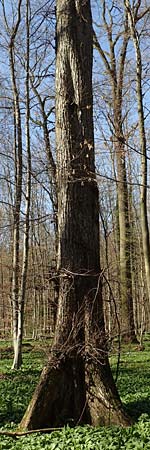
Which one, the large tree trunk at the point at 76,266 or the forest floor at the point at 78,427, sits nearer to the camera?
the forest floor at the point at 78,427

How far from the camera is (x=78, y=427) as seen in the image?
18.0 ft

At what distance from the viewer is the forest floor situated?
481 cm

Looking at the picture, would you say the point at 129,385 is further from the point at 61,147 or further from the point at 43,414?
the point at 61,147

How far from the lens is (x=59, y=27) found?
22.2 ft

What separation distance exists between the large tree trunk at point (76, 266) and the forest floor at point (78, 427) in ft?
0.93

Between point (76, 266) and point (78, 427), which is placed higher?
point (76, 266)

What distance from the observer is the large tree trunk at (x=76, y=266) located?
18.8ft

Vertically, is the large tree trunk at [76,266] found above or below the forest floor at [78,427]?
above

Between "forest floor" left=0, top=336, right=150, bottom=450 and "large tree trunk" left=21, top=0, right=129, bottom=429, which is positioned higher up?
"large tree trunk" left=21, top=0, right=129, bottom=429

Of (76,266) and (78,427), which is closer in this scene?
(78,427)

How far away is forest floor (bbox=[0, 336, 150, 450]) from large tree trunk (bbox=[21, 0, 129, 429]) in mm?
284

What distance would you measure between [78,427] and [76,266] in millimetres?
1810

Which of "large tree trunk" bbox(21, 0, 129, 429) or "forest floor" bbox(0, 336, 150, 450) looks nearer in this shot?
"forest floor" bbox(0, 336, 150, 450)

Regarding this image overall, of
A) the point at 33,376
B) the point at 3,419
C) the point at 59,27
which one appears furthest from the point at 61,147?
the point at 33,376
